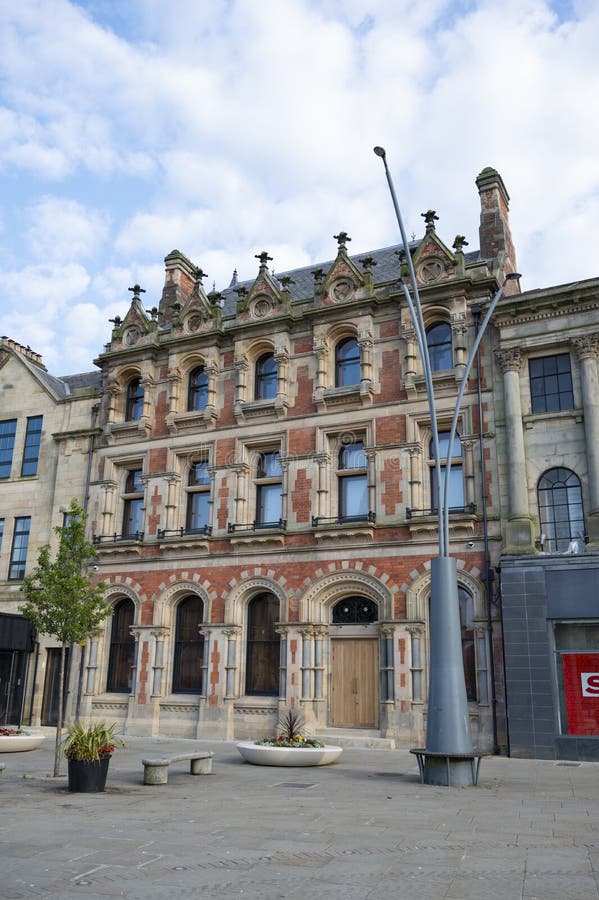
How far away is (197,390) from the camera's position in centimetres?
2955

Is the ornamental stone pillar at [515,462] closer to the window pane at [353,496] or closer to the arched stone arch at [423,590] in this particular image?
the arched stone arch at [423,590]

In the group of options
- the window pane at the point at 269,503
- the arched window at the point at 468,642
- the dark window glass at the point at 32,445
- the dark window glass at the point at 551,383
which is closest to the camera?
the arched window at the point at 468,642

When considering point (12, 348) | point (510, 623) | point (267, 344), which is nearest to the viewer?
point (510, 623)

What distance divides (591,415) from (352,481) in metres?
7.70

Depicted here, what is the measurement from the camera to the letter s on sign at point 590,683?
20061mm

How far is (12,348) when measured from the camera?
33.6 metres

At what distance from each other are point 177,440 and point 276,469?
160 inches

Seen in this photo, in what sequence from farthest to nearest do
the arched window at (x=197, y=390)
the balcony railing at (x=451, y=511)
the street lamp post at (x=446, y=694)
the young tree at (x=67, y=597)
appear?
the arched window at (x=197, y=390)
the balcony railing at (x=451, y=511)
the young tree at (x=67, y=597)
the street lamp post at (x=446, y=694)

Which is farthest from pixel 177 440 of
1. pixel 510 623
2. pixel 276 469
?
pixel 510 623

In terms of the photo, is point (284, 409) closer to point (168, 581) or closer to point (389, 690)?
point (168, 581)

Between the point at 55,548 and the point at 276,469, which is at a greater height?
the point at 276,469

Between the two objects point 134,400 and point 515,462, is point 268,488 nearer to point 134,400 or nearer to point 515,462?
point 134,400

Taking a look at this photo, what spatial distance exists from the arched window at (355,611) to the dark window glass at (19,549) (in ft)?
42.9

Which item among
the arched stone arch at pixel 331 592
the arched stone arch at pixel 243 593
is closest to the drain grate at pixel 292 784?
the arched stone arch at pixel 331 592
